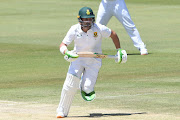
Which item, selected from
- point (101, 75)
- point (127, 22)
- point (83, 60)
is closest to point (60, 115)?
point (83, 60)

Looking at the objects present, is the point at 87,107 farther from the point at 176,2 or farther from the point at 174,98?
the point at 176,2

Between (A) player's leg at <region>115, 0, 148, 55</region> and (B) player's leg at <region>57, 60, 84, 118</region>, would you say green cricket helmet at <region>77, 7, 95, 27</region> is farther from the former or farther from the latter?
(A) player's leg at <region>115, 0, 148, 55</region>

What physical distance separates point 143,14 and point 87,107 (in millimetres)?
23548

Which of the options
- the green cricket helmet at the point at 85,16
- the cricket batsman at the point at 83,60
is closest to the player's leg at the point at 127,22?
the cricket batsman at the point at 83,60

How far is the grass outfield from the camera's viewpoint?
1107cm

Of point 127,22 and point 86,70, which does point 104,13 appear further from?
point 86,70

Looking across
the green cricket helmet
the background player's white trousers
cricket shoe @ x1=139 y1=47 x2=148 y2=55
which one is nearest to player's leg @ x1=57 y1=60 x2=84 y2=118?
the green cricket helmet

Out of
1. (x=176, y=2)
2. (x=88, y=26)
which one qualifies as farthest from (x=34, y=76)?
(x=176, y=2)

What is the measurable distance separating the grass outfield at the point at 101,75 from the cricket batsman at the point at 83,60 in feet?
1.10

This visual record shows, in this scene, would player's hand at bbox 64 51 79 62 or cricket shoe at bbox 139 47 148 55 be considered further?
cricket shoe at bbox 139 47 148 55

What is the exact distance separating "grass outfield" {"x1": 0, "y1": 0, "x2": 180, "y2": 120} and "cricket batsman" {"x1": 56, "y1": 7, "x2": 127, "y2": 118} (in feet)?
1.10

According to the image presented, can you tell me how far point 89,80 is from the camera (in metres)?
10.6

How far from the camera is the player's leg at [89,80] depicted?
34.6 feet

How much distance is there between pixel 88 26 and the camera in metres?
10.6
